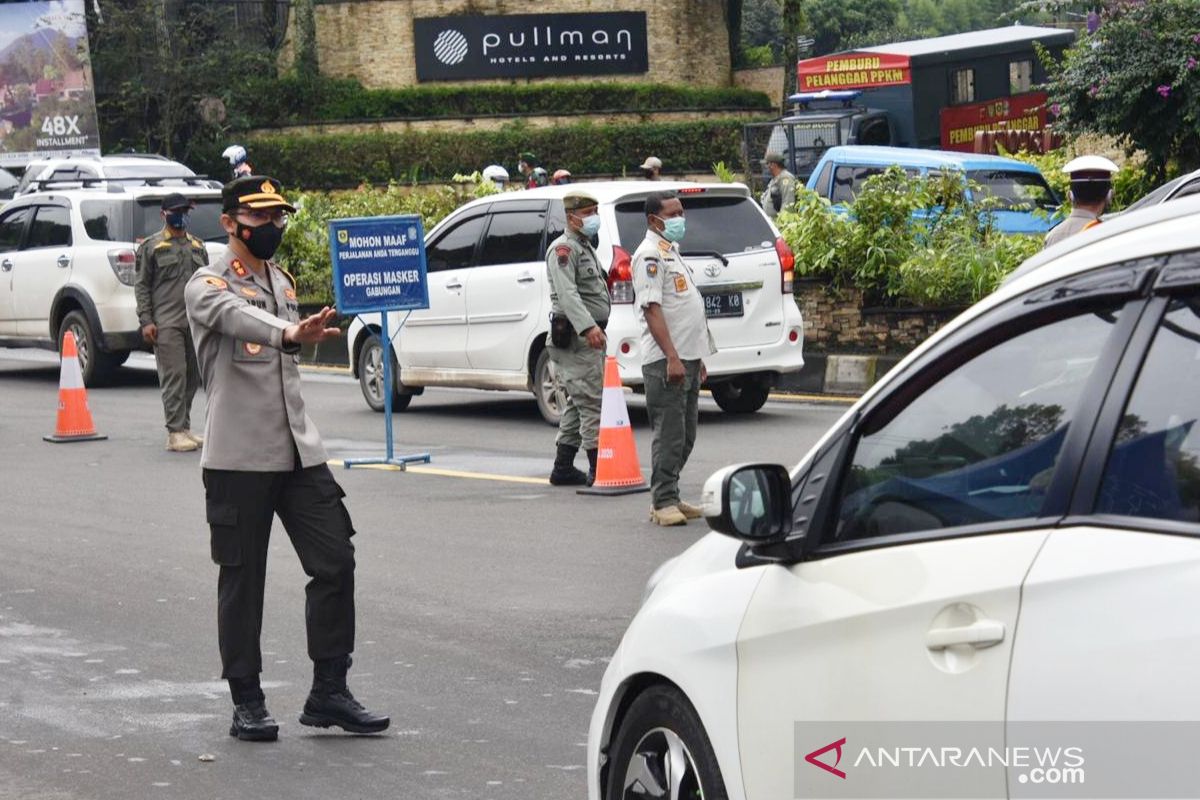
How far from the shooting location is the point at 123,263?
18984 mm

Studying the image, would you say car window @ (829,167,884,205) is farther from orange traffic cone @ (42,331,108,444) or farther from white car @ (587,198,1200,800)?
white car @ (587,198,1200,800)

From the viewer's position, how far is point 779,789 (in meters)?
3.80

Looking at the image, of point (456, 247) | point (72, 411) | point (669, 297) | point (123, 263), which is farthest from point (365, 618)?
point (123, 263)

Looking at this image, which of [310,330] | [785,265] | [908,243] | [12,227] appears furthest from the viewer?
[12,227]

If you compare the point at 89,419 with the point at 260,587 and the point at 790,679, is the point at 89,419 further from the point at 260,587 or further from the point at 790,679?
the point at 790,679

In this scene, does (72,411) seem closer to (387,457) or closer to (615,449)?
(387,457)

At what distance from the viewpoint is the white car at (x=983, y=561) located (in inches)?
118

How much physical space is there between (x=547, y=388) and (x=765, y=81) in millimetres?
42942

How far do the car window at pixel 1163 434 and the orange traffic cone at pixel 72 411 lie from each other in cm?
1329

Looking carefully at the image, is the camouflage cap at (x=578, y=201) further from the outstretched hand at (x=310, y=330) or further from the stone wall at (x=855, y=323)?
the stone wall at (x=855, y=323)

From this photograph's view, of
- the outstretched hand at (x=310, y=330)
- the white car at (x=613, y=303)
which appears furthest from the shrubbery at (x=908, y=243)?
the outstretched hand at (x=310, y=330)

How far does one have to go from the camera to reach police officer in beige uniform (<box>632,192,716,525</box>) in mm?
10500

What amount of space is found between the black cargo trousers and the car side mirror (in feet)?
10.2

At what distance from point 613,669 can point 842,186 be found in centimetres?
2193
